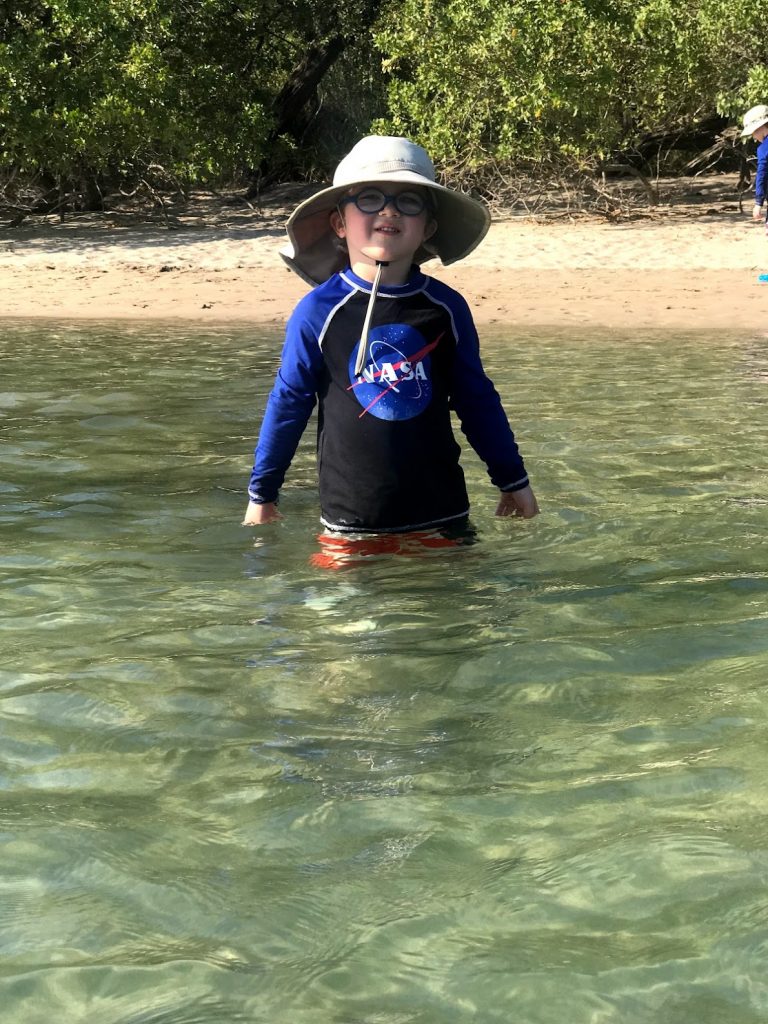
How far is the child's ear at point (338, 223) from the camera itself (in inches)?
179

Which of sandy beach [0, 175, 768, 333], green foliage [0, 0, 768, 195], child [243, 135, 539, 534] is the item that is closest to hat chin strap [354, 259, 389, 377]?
child [243, 135, 539, 534]

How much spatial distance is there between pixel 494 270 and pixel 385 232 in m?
12.3

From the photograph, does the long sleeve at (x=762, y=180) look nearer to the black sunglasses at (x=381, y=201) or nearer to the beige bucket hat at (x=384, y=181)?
the beige bucket hat at (x=384, y=181)

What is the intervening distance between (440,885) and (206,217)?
20.2m

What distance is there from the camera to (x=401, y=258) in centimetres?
444

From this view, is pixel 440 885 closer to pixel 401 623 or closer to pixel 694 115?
pixel 401 623

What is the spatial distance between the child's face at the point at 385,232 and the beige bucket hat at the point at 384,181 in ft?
0.20

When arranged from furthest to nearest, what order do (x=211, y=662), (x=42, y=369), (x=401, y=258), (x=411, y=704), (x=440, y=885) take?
(x=42, y=369)
(x=401, y=258)
(x=211, y=662)
(x=411, y=704)
(x=440, y=885)

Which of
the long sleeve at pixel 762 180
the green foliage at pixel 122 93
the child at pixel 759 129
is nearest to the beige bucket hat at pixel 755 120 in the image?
the child at pixel 759 129

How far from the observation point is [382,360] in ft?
14.5

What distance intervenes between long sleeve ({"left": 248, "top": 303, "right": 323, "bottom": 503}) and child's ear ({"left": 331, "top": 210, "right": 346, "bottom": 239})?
293 millimetres

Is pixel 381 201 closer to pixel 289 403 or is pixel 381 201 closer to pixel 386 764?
pixel 289 403

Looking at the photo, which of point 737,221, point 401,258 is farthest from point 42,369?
point 737,221

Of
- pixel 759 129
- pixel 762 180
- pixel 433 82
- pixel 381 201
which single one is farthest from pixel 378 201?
pixel 433 82
